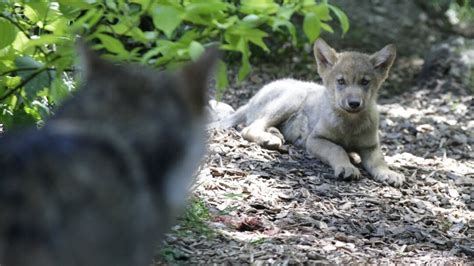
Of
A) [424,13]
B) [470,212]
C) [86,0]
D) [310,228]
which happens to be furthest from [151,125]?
[424,13]

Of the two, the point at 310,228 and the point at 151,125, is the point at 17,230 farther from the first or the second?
the point at 310,228

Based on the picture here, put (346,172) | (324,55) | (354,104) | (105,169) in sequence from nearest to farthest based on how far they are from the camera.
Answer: (105,169), (346,172), (354,104), (324,55)

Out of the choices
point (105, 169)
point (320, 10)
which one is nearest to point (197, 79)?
point (105, 169)

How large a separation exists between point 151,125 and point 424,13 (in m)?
10.4

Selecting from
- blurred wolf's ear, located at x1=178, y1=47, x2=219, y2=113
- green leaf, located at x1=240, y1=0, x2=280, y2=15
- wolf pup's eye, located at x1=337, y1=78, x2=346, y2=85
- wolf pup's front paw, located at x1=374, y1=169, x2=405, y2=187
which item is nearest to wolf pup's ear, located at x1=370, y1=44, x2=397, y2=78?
wolf pup's eye, located at x1=337, y1=78, x2=346, y2=85

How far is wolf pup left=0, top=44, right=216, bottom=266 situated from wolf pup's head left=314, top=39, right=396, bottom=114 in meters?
4.60

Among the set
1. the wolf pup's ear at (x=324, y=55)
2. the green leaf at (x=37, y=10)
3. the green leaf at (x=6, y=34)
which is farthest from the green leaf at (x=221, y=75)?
the wolf pup's ear at (x=324, y=55)

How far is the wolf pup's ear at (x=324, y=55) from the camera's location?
7.95 m

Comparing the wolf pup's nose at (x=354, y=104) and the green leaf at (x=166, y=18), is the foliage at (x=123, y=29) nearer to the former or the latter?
the green leaf at (x=166, y=18)

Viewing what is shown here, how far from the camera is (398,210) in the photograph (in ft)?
20.9

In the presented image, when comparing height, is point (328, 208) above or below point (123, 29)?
below

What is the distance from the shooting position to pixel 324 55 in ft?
26.2

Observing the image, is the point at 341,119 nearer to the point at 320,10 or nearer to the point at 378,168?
the point at 378,168

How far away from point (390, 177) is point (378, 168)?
0.74 feet
